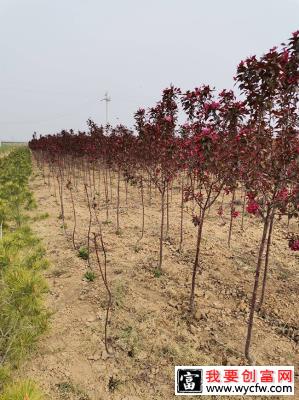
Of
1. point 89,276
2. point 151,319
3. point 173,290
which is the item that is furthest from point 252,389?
point 89,276

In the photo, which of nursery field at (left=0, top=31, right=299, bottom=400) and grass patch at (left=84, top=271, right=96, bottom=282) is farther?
grass patch at (left=84, top=271, right=96, bottom=282)

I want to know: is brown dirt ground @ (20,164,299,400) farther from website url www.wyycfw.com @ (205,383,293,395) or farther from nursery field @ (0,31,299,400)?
website url www.wyycfw.com @ (205,383,293,395)

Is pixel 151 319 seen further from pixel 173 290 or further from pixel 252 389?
pixel 252 389

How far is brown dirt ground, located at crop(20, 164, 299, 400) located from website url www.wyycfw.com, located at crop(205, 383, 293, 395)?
45 centimetres

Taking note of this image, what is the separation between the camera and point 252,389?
4.46m

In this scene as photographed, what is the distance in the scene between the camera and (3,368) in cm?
Answer: 391

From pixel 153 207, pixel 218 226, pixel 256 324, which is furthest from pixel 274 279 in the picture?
pixel 153 207

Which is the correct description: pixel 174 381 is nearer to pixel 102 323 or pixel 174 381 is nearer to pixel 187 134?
pixel 102 323

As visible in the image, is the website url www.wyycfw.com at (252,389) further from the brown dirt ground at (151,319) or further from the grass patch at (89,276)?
the grass patch at (89,276)

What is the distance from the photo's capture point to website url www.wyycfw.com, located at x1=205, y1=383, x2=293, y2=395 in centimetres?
439

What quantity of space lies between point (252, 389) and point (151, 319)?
1922mm

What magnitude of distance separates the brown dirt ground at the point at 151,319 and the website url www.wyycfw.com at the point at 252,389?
452 millimetres

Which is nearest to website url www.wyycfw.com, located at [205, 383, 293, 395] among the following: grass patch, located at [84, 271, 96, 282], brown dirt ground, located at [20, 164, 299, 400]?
brown dirt ground, located at [20, 164, 299, 400]

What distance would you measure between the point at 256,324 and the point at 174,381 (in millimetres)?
2065
